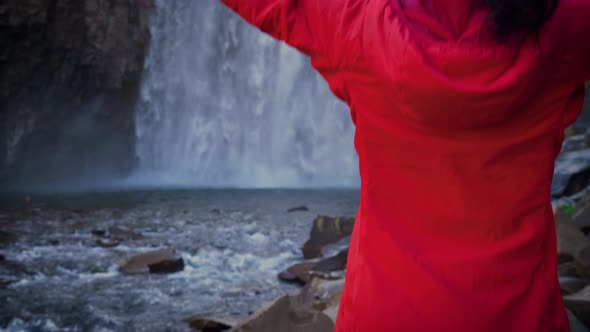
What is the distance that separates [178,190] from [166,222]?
6.66 metres

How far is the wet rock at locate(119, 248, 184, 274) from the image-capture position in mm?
7184

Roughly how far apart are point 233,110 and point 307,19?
866 inches

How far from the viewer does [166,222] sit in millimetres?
10938

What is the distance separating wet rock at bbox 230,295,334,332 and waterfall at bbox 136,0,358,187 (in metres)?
18.6

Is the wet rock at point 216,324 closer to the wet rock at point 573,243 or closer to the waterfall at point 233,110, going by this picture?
the wet rock at point 573,243

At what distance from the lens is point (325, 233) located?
29.3 feet

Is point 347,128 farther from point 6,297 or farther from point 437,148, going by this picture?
point 437,148

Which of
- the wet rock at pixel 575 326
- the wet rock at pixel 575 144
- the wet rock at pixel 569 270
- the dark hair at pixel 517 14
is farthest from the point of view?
the wet rock at pixel 575 144

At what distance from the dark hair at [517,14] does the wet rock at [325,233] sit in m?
7.33

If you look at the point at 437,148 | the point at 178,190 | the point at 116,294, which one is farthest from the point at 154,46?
the point at 437,148

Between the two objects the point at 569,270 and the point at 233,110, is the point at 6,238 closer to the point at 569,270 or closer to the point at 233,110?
the point at 569,270

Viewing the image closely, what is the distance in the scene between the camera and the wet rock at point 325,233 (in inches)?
326

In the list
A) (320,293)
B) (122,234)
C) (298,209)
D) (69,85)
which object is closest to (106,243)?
(122,234)

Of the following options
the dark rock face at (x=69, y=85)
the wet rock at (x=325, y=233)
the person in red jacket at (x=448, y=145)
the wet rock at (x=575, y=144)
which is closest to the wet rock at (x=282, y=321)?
the person in red jacket at (x=448, y=145)
